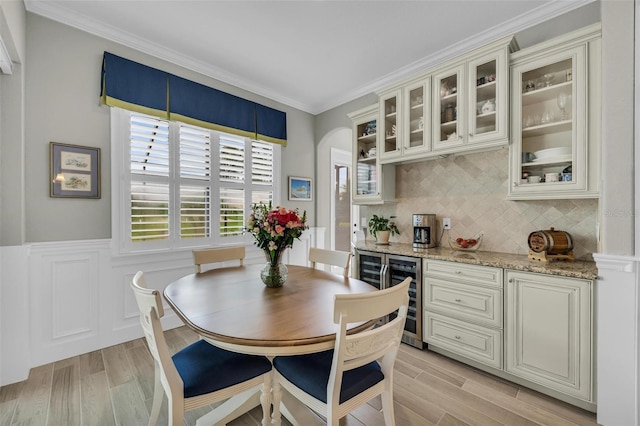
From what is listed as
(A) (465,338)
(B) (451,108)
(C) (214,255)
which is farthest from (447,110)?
(C) (214,255)

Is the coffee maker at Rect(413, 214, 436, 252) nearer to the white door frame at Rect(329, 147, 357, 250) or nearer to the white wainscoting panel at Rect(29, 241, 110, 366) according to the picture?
the white door frame at Rect(329, 147, 357, 250)

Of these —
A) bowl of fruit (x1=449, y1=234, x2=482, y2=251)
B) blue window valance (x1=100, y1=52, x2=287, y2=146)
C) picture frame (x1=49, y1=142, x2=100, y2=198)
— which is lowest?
bowl of fruit (x1=449, y1=234, x2=482, y2=251)

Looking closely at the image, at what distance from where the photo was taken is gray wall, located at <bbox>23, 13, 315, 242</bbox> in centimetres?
226

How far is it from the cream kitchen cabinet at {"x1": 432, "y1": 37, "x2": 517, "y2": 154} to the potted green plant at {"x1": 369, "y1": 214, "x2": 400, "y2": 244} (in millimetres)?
1050

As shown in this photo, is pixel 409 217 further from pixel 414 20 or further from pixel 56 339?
pixel 56 339

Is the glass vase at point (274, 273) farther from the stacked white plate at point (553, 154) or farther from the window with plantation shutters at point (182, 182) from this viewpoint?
the stacked white plate at point (553, 154)

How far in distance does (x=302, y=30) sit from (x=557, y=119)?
2253mm

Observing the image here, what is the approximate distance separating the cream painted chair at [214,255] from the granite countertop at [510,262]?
1403 mm

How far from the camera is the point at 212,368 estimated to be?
1365mm

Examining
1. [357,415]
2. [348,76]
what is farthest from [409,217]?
[357,415]

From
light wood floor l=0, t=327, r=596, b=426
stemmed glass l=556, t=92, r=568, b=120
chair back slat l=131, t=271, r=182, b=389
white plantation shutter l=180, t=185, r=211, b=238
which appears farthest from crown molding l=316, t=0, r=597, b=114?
chair back slat l=131, t=271, r=182, b=389

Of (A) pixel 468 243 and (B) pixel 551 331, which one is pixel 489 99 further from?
(B) pixel 551 331

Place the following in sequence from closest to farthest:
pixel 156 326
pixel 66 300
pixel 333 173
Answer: pixel 156 326 < pixel 66 300 < pixel 333 173

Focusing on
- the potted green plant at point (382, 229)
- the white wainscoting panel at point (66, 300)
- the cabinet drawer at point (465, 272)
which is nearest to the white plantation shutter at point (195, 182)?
the white wainscoting panel at point (66, 300)
